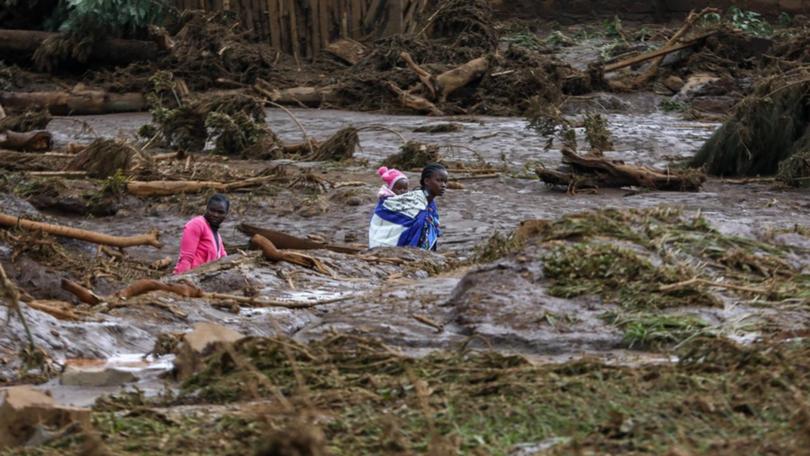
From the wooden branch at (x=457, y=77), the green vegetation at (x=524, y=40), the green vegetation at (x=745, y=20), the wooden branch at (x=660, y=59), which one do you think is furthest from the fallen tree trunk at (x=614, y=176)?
the green vegetation at (x=745, y=20)

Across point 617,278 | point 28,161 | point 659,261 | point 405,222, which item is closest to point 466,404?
point 617,278

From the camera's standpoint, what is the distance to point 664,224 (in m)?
8.00

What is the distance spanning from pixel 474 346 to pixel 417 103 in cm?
1317

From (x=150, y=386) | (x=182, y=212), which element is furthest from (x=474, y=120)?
(x=150, y=386)

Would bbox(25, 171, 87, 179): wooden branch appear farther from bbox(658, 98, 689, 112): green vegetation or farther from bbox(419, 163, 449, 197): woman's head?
bbox(658, 98, 689, 112): green vegetation

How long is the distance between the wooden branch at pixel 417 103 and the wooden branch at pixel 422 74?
192mm

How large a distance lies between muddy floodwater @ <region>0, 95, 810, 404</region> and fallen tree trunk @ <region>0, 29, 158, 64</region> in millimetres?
1870

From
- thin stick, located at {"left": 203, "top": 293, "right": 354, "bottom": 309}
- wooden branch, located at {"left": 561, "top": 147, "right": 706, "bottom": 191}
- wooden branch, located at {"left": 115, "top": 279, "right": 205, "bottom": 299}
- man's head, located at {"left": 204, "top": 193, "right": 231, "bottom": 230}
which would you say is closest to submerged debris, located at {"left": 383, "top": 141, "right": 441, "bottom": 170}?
wooden branch, located at {"left": 561, "top": 147, "right": 706, "bottom": 191}

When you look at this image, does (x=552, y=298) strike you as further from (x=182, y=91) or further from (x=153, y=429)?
(x=182, y=91)

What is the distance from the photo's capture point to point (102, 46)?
71.0ft

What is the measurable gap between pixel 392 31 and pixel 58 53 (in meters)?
4.99

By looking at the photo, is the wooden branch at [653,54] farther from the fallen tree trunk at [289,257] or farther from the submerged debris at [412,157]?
the fallen tree trunk at [289,257]

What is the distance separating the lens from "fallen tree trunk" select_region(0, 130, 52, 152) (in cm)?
1580

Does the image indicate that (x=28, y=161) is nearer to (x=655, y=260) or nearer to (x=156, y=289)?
(x=156, y=289)
